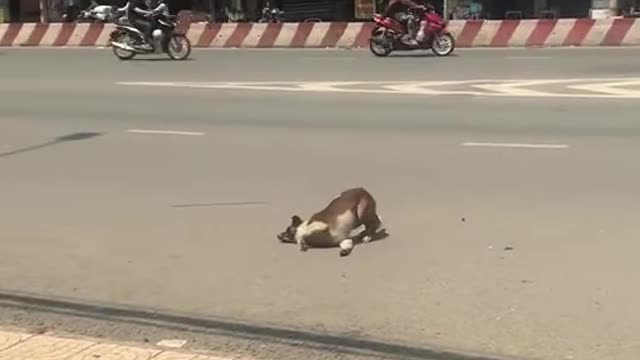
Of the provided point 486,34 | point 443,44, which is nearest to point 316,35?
point 486,34

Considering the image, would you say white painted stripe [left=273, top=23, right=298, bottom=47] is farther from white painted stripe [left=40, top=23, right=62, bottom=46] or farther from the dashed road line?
the dashed road line

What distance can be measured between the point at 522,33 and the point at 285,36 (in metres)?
6.17

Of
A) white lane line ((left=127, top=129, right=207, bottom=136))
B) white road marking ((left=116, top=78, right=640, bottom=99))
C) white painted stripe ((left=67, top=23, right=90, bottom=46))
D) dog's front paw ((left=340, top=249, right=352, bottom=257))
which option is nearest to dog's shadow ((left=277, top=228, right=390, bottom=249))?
dog's front paw ((left=340, top=249, right=352, bottom=257))

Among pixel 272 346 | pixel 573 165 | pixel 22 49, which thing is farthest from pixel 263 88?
pixel 22 49

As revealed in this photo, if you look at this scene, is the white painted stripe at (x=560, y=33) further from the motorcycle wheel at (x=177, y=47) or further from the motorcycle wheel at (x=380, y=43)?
the motorcycle wheel at (x=177, y=47)

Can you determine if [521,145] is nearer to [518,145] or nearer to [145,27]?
[518,145]

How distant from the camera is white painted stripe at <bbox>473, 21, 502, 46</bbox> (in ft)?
80.9

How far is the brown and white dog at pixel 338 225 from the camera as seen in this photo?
6.80 m

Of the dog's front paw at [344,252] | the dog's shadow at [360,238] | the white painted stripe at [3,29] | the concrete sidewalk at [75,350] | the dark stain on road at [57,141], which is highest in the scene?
the concrete sidewalk at [75,350]

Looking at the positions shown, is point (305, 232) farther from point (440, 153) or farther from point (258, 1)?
point (258, 1)

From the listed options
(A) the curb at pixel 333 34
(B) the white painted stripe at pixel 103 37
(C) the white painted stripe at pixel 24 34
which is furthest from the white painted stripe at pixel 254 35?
(C) the white painted stripe at pixel 24 34

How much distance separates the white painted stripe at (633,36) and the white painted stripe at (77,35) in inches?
582

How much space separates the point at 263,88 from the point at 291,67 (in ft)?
12.1

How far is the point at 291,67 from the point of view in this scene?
65.7 ft
